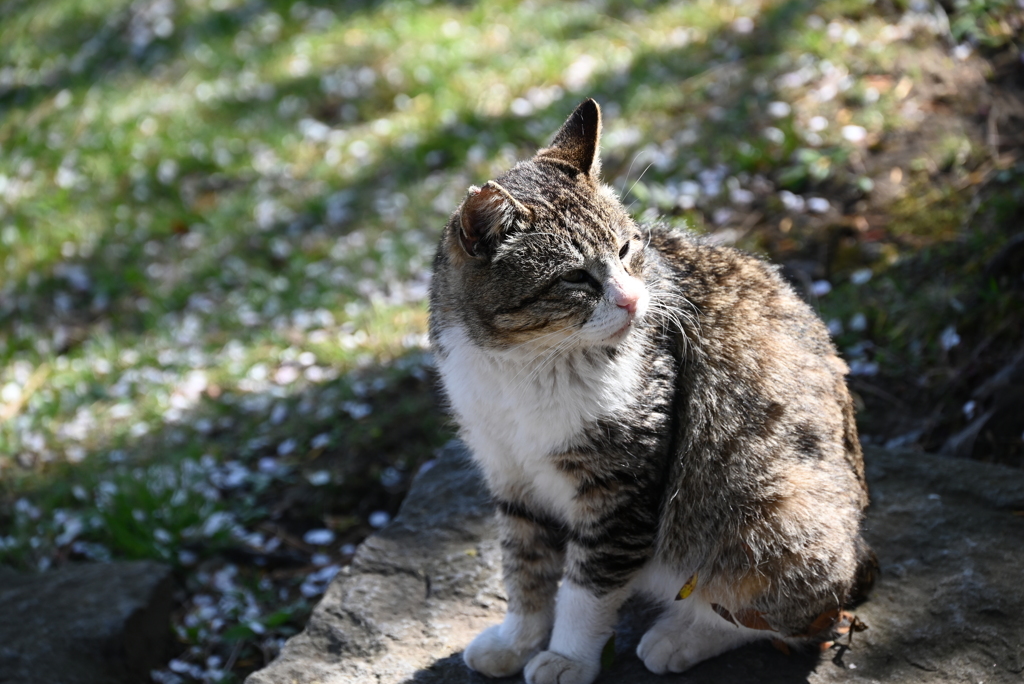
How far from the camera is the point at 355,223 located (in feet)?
22.4

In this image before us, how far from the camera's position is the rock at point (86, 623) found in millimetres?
3609

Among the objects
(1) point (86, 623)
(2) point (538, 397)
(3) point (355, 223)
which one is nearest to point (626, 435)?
(2) point (538, 397)

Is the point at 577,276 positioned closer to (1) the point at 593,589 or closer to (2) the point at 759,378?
(2) the point at 759,378

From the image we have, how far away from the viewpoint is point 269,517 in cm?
460

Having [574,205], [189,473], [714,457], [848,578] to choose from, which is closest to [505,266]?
[574,205]

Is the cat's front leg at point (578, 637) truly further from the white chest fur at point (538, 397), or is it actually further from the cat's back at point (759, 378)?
→ the cat's back at point (759, 378)

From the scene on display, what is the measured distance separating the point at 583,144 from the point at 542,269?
567 mm

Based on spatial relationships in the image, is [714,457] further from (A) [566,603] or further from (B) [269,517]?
(B) [269,517]

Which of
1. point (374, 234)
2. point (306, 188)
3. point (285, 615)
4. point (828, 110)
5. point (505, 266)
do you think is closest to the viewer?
point (505, 266)

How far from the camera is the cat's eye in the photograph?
2711 mm

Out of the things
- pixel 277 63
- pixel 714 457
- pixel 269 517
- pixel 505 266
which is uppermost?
pixel 505 266

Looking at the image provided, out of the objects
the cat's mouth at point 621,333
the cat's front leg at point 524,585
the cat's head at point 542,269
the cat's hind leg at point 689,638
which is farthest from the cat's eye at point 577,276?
the cat's hind leg at point 689,638

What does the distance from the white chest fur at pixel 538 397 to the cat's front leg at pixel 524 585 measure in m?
0.17

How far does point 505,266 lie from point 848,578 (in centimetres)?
140
